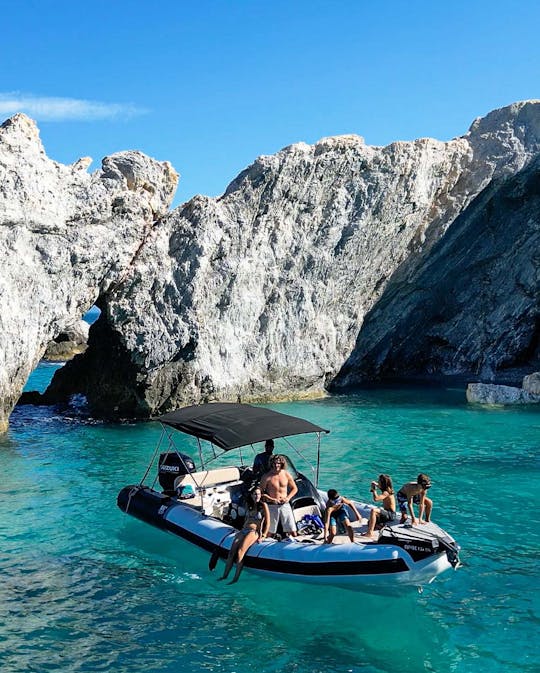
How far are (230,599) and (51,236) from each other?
54.6 ft

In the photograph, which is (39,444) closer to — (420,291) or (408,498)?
(408,498)

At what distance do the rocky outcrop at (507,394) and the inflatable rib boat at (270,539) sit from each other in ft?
63.9

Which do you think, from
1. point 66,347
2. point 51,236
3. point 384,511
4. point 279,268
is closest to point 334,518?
point 384,511

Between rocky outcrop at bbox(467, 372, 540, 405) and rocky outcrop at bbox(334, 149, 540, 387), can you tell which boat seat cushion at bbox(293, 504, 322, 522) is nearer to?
rocky outcrop at bbox(467, 372, 540, 405)

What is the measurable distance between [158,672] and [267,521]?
3.42 m

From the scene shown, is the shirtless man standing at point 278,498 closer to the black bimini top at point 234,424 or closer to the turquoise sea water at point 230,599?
the black bimini top at point 234,424

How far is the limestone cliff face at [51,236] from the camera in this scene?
22.5 metres

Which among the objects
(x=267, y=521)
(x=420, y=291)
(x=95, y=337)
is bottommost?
(x=267, y=521)

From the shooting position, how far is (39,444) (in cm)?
2238

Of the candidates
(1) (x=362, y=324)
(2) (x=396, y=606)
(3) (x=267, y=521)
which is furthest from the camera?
(1) (x=362, y=324)

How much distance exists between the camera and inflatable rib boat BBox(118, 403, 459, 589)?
9.80 metres

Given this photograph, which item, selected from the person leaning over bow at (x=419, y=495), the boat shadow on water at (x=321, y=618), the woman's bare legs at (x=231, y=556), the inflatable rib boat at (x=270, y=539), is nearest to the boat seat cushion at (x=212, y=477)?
the inflatable rib boat at (x=270, y=539)

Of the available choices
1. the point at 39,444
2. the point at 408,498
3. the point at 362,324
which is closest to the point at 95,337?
the point at 39,444

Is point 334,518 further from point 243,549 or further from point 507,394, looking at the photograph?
point 507,394
